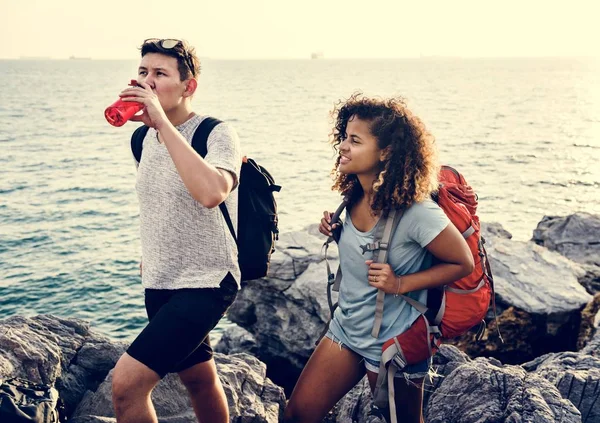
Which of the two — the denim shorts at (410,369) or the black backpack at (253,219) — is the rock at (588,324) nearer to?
the denim shorts at (410,369)

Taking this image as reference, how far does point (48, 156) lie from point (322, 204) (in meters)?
19.5

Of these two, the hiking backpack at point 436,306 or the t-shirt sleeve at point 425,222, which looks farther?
the hiking backpack at point 436,306

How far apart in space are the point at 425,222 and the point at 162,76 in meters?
1.76

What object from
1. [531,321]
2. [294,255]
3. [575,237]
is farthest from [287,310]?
[575,237]

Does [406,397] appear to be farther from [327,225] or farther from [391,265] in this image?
[327,225]

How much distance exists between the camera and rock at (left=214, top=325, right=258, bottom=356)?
9.90 metres

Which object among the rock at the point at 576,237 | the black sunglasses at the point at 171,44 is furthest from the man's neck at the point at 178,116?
the rock at the point at 576,237

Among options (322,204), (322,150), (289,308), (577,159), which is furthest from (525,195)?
(289,308)

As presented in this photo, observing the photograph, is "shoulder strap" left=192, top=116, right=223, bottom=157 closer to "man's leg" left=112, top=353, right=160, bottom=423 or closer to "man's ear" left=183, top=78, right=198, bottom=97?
"man's ear" left=183, top=78, right=198, bottom=97

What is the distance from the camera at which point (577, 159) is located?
3722 centimetres

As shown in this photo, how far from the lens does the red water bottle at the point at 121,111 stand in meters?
3.19

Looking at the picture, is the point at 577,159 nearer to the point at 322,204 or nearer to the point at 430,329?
the point at 322,204

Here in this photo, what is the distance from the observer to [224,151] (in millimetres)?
3430

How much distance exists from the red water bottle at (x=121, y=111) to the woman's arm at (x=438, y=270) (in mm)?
1577
